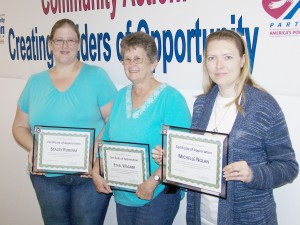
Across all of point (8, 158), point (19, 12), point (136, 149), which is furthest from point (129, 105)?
point (8, 158)

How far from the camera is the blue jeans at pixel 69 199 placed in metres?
2.24

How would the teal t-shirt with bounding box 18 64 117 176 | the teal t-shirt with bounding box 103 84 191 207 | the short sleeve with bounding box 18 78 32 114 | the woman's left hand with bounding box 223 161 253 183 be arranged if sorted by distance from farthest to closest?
the short sleeve with bounding box 18 78 32 114 → the teal t-shirt with bounding box 18 64 117 176 → the teal t-shirt with bounding box 103 84 191 207 → the woman's left hand with bounding box 223 161 253 183

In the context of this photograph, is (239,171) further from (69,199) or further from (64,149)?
(69,199)

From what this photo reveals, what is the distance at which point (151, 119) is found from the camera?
188 centimetres

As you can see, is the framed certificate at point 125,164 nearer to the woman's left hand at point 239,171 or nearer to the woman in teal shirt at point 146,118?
the woman in teal shirt at point 146,118

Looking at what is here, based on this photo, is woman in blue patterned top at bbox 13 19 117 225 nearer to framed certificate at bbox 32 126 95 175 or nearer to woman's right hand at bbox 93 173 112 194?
framed certificate at bbox 32 126 95 175

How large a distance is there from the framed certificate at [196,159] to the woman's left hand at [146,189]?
115 millimetres

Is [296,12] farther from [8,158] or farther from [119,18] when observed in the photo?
[8,158]

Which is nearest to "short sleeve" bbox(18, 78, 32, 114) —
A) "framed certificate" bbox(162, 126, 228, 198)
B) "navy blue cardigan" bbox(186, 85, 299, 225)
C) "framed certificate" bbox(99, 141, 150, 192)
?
"framed certificate" bbox(99, 141, 150, 192)

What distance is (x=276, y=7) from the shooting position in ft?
6.22

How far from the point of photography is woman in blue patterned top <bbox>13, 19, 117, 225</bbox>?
7.22ft

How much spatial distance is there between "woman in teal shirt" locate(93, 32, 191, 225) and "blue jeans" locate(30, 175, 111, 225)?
321 mm

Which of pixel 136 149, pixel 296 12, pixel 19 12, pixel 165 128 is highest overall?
pixel 19 12

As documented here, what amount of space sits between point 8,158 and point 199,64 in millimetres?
2341
